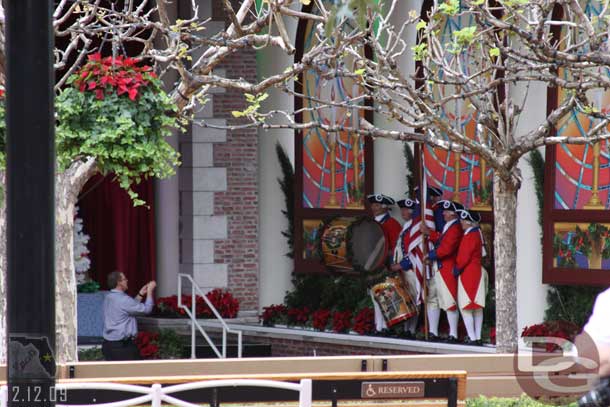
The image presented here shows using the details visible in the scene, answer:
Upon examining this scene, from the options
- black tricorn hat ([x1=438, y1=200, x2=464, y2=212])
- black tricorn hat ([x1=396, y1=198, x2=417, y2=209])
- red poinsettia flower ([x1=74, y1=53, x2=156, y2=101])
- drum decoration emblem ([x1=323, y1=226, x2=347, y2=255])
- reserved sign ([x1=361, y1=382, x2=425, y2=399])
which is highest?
red poinsettia flower ([x1=74, y1=53, x2=156, y2=101])

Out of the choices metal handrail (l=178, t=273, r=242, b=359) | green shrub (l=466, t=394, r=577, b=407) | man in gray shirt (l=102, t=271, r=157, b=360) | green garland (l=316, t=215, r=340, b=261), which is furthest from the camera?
green garland (l=316, t=215, r=340, b=261)

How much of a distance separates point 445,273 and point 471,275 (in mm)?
425

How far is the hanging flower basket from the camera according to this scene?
31.4 feet

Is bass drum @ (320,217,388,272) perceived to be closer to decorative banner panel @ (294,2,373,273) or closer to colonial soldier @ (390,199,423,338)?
decorative banner panel @ (294,2,373,273)

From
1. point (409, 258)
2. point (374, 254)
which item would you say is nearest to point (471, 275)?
point (409, 258)

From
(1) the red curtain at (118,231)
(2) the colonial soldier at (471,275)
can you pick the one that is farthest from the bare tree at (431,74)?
(1) the red curtain at (118,231)

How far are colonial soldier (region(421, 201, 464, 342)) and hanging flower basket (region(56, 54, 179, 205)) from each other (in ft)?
21.8

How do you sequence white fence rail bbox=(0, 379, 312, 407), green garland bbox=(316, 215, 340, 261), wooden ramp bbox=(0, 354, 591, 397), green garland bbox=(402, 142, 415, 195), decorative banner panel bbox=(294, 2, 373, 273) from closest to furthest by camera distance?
white fence rail bbox=(0, 379, 312, 407) → wooden ramp bbox=(0, 354, 591, 397) → green garland bbox=(402, 142, 415, 195) → decorative banner panel bbox=(294, 2, 373, 273) → green garland bbox=(316, 215, 340, 261)

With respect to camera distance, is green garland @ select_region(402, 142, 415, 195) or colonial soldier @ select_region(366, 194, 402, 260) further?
colonial soldier @ select_region(366, 194, 402, 260)

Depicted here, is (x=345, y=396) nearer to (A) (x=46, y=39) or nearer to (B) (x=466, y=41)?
(B) (x=466, y=41)

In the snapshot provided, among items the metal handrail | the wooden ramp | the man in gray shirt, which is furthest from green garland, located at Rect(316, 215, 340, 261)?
the wooden ramp

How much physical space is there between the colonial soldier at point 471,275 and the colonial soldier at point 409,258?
2.46 feet

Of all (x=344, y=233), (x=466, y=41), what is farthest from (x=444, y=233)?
(x=466, y=41)

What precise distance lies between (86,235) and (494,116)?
9.84 meters
